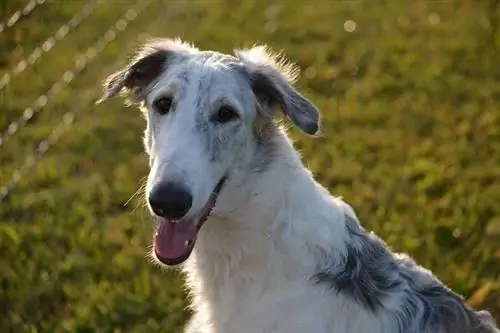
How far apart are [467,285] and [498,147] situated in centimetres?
225

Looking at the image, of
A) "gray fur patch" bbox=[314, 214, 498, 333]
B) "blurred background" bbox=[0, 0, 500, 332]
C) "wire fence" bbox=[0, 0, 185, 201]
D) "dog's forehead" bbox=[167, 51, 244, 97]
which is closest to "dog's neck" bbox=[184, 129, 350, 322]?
"gray fur patch" bbox=[314, 214, 498, 333]

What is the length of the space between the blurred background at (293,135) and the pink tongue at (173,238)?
5.39ft

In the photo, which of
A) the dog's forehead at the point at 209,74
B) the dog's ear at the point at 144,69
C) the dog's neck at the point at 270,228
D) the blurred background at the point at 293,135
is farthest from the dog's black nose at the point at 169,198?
the blurred background at the point at 293,135

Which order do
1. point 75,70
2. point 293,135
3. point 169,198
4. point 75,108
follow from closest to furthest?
1. point 169,198
2. point 293,135
3. point 75,108
4. point 75,70

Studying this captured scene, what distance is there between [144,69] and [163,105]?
0.50m

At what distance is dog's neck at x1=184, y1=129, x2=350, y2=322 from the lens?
415 centimetres

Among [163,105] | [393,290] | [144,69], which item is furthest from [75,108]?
[393,290]

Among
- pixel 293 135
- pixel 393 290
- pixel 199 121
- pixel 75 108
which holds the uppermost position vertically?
pixel 199 121

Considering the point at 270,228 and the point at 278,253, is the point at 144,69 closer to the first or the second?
the point at 270,228

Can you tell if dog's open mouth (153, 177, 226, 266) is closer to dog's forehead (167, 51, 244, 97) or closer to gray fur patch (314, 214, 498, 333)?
dog's forehead (167, 51, 244, 97)

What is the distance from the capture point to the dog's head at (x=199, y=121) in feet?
12.3

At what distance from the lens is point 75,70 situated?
29.7ft

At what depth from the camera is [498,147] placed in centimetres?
774

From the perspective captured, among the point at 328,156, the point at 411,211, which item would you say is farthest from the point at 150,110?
the point at 328,156
